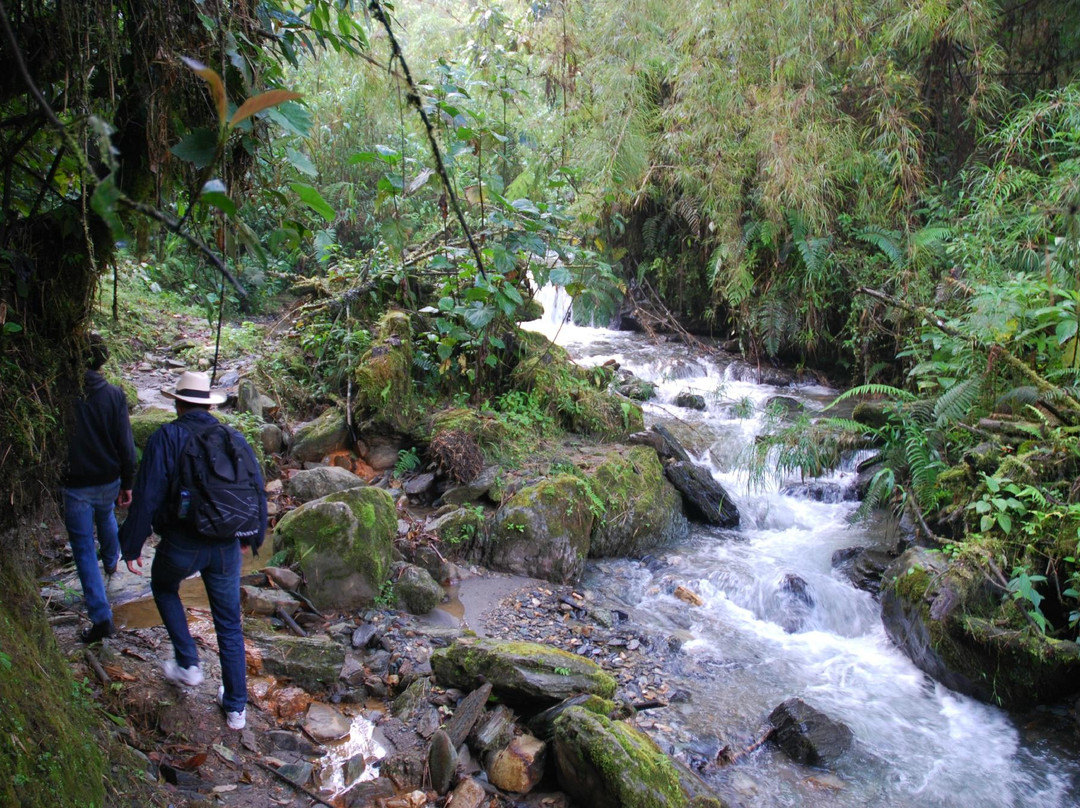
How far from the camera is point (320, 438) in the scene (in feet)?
21.8

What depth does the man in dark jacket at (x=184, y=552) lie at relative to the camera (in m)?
3.08

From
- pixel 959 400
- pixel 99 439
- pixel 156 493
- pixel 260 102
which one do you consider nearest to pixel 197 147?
pixel 260 102

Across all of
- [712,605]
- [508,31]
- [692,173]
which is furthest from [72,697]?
[692,173]

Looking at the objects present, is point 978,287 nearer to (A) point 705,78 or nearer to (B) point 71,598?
(A) point 705,78

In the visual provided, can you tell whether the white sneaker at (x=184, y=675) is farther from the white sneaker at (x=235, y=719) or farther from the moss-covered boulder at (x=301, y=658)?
the moss-covered boulder at (x=301, y=658)

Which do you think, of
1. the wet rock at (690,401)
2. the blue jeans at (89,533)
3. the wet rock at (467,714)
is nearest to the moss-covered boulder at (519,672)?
the wet rock at (467,714)

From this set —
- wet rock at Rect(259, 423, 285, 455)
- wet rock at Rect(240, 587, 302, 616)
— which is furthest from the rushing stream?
wet rock at Rect(259, 423, 285, 455)

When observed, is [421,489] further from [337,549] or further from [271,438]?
[337,549]

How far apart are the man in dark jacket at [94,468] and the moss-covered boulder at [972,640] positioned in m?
5.45

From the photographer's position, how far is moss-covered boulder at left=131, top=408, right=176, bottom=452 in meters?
5.14

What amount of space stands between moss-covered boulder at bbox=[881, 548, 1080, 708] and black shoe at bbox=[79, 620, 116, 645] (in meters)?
5.41

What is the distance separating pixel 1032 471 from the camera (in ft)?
17.6

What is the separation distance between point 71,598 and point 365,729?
1.87 meters

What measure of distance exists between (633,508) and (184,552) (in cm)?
463
